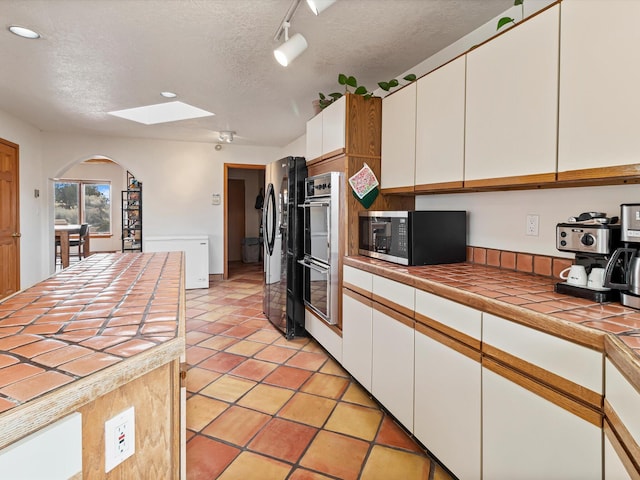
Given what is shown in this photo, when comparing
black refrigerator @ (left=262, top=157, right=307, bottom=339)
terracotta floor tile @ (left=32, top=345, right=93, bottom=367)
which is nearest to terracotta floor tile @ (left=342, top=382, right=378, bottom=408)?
black refrigerator @ (left=262, top=157, right=307, bottom=339)

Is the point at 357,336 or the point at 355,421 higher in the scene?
the point at 357,336

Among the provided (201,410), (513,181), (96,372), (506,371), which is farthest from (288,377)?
(96,372)

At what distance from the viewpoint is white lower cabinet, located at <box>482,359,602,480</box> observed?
100cm

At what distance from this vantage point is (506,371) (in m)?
1.25

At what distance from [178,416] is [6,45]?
306cm

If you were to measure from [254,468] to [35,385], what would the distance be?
52.0 inches

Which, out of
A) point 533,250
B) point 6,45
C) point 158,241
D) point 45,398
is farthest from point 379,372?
point 158,241

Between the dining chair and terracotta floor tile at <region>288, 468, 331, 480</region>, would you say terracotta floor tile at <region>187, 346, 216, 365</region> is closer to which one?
terracotta floor tile at <region>288, 468, 331, 480</region>

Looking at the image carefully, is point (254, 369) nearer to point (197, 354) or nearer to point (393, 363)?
point (197, 354)

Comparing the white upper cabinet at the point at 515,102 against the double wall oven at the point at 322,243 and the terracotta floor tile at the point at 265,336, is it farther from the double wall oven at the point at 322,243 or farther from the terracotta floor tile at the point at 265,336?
the terracotta floor tile at the point at 265,336

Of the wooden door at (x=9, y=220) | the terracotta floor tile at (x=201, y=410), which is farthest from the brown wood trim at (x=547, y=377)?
the wooden door at (x=9, y=220)

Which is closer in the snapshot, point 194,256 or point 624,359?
point 624,359

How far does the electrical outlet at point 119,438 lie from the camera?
0.70 meters

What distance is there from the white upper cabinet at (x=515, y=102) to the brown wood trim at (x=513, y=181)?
0.01 meters
